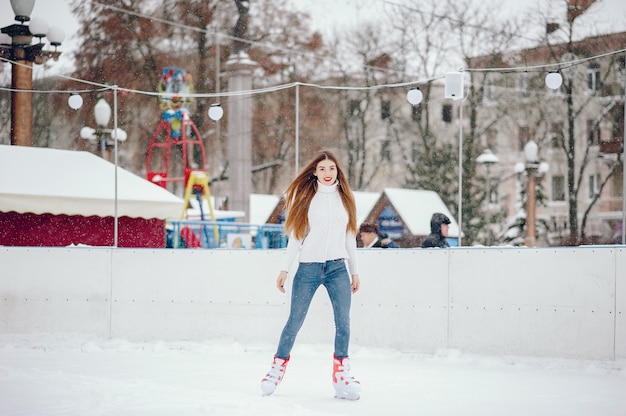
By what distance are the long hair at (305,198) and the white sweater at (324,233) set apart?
0.10ft

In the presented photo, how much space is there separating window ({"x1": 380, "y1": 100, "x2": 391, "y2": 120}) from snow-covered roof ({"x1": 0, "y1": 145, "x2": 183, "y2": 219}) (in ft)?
41.6

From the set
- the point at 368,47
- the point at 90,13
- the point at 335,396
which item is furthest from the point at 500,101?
the point at 335,396

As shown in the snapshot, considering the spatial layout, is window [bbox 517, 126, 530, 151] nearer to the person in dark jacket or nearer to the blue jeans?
the person in dark jacket

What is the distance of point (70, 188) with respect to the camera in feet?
35.9

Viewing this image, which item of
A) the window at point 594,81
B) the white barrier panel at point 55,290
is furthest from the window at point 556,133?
the white barrier panel at point 55,290

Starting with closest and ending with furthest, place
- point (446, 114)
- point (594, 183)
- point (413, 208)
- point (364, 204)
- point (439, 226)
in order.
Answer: point (439, 226), point (413, 208), point (364, 204), point (446, 114), point (594, 183)

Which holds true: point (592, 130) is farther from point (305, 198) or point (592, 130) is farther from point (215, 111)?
point (305, 198)

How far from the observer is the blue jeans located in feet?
16.6

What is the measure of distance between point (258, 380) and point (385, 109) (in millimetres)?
19084

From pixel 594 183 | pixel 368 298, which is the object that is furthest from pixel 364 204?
pixel 368 298

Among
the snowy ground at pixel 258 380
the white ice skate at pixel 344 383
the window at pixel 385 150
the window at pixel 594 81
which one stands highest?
the window at pixel 594 81

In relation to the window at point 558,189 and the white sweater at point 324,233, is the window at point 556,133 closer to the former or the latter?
the window at point 558,189

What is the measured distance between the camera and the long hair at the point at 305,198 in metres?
5.14

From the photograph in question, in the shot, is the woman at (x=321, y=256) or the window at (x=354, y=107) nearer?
the woman at (x=321, y=256)
